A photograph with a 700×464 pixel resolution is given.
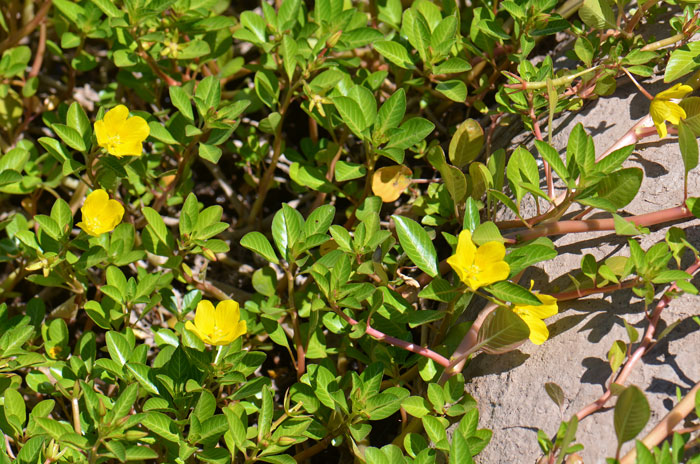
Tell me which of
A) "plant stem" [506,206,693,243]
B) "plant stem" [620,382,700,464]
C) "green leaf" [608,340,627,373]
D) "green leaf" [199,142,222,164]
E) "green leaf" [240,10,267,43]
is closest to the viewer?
"plant stem" [620,382,700,464]

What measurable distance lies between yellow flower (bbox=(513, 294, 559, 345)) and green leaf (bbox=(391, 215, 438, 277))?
0.84 ft

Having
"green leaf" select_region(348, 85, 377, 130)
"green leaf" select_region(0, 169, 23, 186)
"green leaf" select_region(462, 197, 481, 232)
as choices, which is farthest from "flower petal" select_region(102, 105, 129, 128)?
"green leaf" select_region(462, 197, 481, 232)

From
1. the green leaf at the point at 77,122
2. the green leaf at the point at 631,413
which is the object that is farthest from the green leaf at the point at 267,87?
the green leaf at the point at 631,413

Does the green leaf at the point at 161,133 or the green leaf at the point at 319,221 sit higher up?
the green leaf at the point at 161,133

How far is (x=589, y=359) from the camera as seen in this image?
175 cm

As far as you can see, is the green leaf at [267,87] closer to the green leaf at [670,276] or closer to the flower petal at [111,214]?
the flower petal at [111,214]

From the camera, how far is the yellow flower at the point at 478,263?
164cm

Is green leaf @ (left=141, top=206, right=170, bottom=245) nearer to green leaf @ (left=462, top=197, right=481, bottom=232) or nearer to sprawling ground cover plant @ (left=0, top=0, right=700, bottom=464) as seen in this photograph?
sprawling ground cover plant @ (left=0, top=0, right=700, bottom=464)

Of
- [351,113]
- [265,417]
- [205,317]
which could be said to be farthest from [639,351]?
[205,317]

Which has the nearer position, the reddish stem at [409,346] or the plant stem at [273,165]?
the reddish stem at [409,346]

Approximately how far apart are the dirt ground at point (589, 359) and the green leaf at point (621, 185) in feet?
0.62

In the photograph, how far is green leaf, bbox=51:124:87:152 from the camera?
81.9 inches

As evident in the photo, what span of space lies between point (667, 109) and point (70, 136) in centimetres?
179

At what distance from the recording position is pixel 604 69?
216 cm
